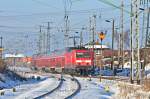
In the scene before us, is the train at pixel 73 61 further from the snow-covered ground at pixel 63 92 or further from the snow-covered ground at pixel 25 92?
the snow-covered ground at pixel 25 92

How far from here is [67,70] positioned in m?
72.8

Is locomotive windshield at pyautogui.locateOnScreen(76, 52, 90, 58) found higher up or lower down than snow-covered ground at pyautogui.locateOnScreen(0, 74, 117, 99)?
higher up

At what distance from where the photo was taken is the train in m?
65.2

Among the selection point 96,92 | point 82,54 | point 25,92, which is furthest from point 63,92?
point 82,54

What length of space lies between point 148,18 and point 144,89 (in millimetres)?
35760

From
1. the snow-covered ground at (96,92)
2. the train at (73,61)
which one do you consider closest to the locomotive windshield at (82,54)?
the train at (73,61)

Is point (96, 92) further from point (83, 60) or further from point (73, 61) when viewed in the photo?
point (83, 60)

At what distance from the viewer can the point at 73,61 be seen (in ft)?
214

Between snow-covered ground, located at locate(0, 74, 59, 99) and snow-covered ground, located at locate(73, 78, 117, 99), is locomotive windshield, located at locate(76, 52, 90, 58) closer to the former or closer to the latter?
snow-covered ground, located at locate(73, 78, 117, 99)

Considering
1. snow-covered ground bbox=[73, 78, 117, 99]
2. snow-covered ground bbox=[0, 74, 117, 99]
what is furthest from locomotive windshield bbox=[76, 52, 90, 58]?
snow-covered ground bbox=[0, 74, 117, 99]

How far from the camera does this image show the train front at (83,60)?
65000 millimetres

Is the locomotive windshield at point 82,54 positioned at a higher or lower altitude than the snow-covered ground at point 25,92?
higher

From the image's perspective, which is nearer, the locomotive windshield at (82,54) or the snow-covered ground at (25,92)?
the snow-covered ground at (25,92)

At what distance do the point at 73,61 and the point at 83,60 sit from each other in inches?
51.2
